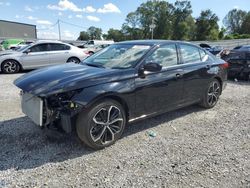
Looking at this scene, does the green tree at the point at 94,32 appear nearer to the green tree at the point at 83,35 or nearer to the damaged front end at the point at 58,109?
the green tree at the point at 83,35

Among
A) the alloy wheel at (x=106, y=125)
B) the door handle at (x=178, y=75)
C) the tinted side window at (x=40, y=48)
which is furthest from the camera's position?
the tinted side window at (x=40, y=48)

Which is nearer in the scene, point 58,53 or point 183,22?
point 58,53

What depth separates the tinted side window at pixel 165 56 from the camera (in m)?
4.37

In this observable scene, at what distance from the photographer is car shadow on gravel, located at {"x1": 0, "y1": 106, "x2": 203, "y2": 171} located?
338cm

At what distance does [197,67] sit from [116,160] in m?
2.72

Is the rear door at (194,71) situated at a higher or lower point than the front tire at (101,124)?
higher

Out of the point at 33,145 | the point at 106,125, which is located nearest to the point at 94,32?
the point at 33,145

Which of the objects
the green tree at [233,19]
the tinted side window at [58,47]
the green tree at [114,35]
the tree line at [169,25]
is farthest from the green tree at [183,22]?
the tinted side window at [58,47]

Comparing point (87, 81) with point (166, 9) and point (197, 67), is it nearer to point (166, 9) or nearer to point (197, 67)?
point (197, 67)

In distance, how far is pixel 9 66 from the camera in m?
10.5

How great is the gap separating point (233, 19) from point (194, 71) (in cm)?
10731

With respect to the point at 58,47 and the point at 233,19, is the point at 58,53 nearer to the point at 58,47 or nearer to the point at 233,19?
the point at 58,47

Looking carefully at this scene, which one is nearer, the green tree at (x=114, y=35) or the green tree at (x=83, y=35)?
the green tree at (x=114, y=35)

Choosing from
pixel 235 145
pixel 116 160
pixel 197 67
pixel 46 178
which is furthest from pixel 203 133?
pixel 46 178
